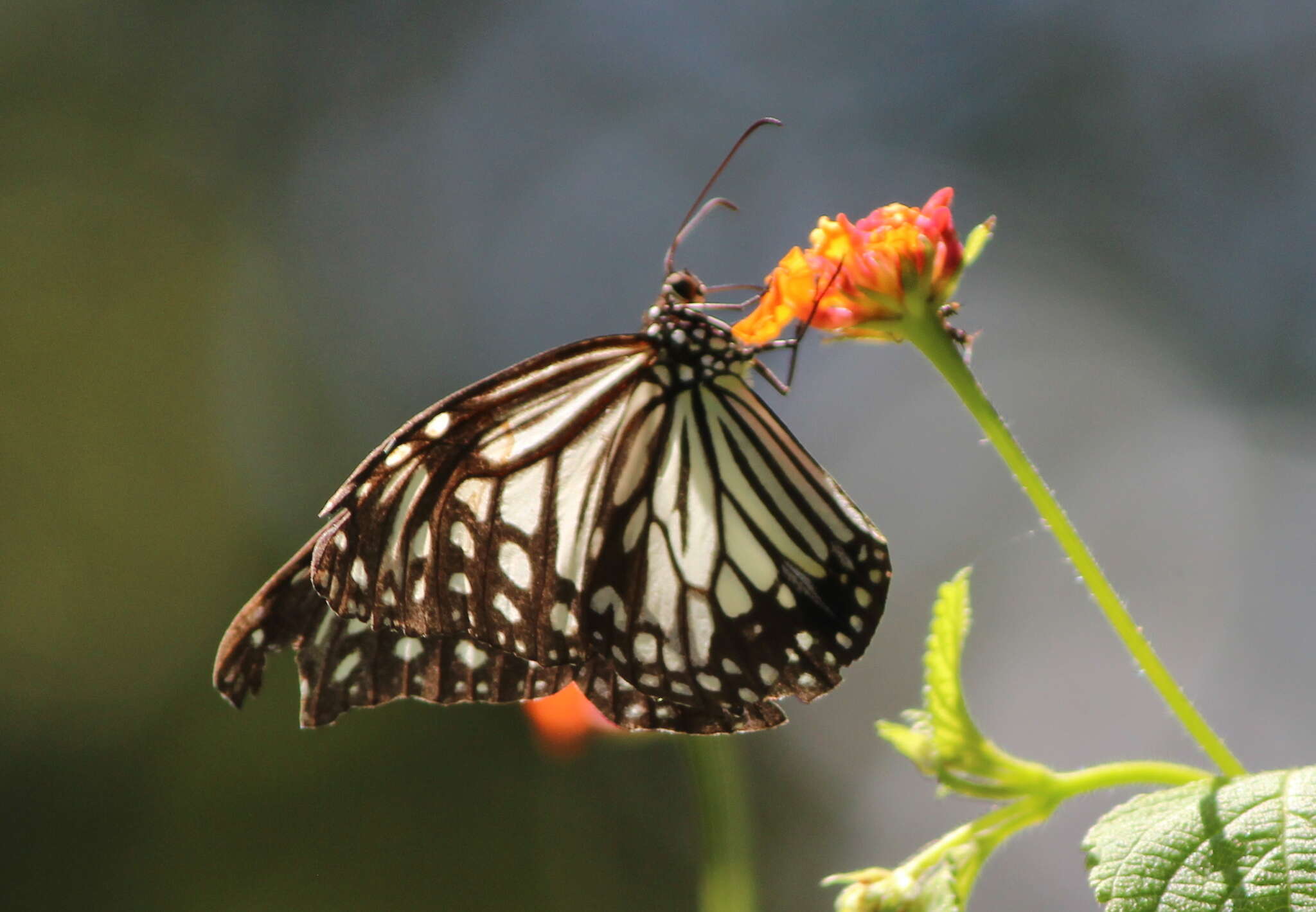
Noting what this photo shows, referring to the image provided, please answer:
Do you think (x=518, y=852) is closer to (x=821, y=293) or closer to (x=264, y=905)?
(x=264, y=905)

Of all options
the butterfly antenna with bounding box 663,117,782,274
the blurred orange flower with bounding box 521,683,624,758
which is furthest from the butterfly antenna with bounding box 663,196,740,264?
the blurred orange flower with bounding box 521,683,624,758

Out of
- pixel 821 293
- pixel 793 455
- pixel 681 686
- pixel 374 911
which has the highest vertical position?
pixel 821 293

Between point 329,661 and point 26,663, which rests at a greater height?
point 26,663

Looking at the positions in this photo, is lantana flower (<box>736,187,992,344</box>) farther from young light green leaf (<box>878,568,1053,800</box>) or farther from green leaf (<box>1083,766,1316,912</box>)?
green leaf (<box>1083,766,1316,912</box>)

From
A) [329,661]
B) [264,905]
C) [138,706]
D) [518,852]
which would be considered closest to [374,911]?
[264,905]

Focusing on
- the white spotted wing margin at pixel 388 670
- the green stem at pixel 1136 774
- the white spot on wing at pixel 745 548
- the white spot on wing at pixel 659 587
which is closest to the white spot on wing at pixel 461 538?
the white spotted wing margin at pixel 388 670

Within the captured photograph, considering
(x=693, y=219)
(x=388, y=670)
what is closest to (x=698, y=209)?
(x=693, y=219)
